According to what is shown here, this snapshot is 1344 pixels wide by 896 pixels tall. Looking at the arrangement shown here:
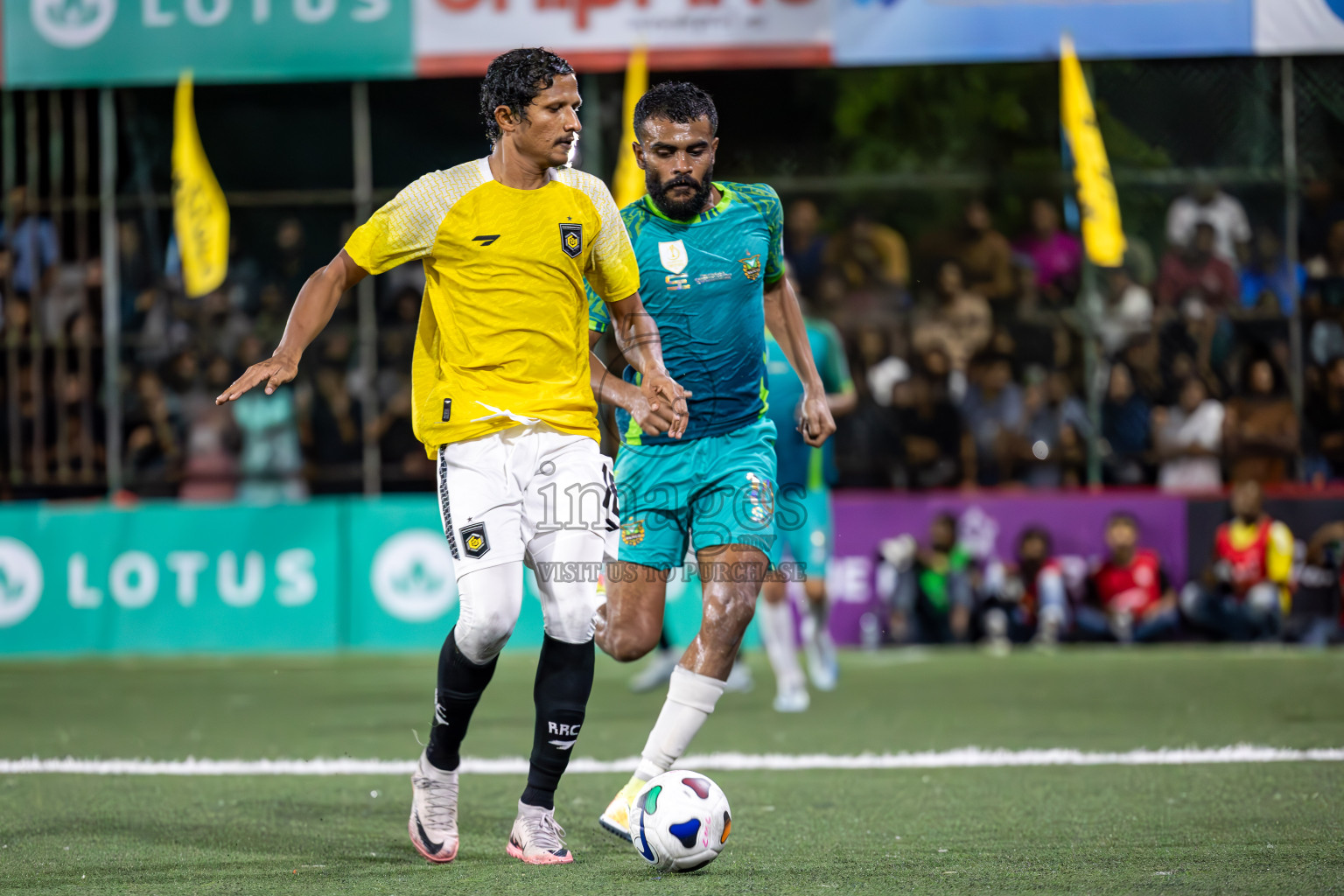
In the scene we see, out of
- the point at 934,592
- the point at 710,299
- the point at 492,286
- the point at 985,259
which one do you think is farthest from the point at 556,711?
the point at 985,259

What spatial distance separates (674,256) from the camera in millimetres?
5898

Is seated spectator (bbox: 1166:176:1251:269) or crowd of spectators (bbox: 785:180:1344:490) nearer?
crowd of spectators (bbox: 785:180:1344:490)

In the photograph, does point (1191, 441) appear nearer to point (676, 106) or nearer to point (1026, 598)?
point (1026, 598)

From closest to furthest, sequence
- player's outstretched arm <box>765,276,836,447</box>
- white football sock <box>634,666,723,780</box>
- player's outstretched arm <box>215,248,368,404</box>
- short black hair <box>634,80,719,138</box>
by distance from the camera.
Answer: player's outstretched arm <box>215,248,368,404</box>
white football sock <box>634,666,723,780</box>
short black hair <box>634,80,719,138</box>
player's outstretched arm <box>765,276,836,447</box>

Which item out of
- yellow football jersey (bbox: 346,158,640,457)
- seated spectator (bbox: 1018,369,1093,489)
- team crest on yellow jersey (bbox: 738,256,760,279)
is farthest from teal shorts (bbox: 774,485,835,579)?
yellow football jersey (bbox: 346,158,640,457)

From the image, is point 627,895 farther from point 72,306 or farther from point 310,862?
point 72,306

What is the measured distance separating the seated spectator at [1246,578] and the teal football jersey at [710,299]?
7668mm

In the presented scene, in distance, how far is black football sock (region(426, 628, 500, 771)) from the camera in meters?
5.29

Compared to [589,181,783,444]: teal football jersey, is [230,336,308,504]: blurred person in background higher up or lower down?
lower down

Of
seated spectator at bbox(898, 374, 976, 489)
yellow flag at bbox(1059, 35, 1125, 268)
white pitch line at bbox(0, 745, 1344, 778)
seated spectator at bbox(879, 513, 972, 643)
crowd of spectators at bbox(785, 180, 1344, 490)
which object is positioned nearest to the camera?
white pitch line at bbox(0, 745, 1344, 778)

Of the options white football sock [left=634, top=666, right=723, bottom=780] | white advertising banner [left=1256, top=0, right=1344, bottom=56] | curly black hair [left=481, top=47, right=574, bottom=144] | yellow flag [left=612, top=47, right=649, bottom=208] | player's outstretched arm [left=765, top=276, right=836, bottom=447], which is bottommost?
white football sock [left=634, top=666, right=723, bottom=780]

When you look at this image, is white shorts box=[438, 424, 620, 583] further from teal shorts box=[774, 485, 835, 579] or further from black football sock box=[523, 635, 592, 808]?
teal shorts box=[774, 485, 835, 579]

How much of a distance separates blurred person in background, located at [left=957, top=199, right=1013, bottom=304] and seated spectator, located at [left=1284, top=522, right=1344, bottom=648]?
3.33m

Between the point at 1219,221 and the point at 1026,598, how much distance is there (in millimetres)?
3707
